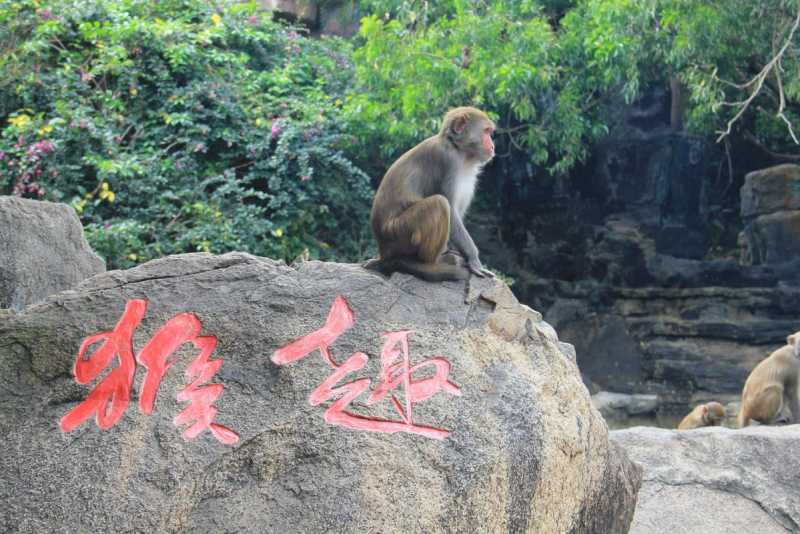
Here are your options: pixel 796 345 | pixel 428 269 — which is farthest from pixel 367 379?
pixel 796 345

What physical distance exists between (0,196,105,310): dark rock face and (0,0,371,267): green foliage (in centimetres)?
279

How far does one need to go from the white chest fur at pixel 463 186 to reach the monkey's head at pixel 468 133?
0.18 ft

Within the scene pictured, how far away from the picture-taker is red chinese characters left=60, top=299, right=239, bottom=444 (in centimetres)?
340

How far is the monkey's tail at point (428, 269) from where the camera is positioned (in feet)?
13.3

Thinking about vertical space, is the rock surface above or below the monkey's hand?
below

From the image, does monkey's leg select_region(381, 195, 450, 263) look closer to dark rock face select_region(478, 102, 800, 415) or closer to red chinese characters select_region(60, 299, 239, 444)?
red chinese characters select_region(60, 299, 239, 444)

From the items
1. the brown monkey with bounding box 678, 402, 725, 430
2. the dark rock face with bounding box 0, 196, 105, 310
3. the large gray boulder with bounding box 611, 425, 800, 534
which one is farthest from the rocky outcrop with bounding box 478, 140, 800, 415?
the dark rock face with bounding box 0, 196, 105, 310

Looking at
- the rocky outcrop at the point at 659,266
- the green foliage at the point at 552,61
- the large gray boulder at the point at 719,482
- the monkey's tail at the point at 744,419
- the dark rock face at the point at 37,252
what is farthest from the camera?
the rocky outcrop at the point at 659,266

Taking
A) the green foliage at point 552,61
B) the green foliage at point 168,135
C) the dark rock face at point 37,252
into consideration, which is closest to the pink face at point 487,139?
the dark rock face at point 37,252

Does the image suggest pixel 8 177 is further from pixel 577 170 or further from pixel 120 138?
pixel 577 170

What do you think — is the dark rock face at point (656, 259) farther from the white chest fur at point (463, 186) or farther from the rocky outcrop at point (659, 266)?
the white chest fur at point (463, 186)

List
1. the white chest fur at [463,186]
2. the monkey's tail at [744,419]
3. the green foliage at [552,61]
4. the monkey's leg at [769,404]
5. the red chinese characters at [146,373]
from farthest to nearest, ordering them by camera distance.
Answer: the green foliage at [552,61], the monkey's tail at [744,419], the monkey's leg at [769,404], the white chest fur at [463,186], the red chinese characters at [146,373]

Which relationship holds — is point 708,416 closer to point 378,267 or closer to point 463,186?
point 463,186

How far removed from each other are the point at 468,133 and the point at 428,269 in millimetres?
823
